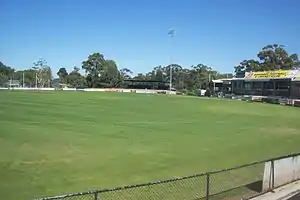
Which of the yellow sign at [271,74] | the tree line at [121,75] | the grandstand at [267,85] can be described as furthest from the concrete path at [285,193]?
the tree line at [121,75]

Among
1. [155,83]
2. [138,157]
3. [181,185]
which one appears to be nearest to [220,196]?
[181,185]

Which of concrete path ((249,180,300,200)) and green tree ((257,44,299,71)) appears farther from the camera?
green tree ((257,44,299,71))

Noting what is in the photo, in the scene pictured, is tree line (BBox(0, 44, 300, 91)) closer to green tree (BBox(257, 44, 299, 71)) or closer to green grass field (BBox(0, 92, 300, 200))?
green tree (BBox(257, 44, 299, 71))

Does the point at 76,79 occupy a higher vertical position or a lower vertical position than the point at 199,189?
higher

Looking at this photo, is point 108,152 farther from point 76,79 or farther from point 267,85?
Result: point 76,79

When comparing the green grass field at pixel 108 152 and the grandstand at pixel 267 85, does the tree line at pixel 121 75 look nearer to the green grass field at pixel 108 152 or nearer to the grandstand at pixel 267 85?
the grandstand at pixel 267 85

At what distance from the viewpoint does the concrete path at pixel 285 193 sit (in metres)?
10.1

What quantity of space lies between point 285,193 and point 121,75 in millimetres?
152237

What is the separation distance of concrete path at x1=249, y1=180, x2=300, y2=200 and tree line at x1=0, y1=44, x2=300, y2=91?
123 m

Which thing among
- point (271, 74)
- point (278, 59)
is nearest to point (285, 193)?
point (271, 74)

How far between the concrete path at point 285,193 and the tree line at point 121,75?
402ft

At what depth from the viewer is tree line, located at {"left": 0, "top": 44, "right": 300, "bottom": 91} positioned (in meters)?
137

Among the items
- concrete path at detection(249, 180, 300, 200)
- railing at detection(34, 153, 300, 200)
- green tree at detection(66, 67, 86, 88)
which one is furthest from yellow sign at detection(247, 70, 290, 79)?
green tree at detection(66, 67, 86, 88)

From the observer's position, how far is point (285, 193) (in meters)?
10.6
